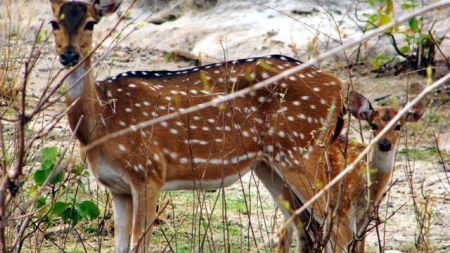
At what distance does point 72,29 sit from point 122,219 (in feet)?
3.94

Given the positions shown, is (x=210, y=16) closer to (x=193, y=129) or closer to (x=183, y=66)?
(x=183, y=66)

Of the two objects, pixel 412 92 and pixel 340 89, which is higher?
pixel 412 92

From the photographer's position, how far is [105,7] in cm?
652

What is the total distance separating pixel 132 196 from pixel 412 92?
12.6 feet

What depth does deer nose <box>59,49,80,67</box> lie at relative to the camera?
5.94m

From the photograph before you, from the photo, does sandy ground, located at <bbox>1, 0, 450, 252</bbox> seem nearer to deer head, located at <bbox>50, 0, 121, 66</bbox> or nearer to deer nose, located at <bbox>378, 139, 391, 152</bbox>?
deer nose, located at <bbox>378, 139, 391, 152</bbox>

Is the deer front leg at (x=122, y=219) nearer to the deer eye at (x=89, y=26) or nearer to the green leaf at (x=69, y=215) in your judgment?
the green leaf at (x=69, y=215)

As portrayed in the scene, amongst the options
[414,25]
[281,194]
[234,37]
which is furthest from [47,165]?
[234,37]

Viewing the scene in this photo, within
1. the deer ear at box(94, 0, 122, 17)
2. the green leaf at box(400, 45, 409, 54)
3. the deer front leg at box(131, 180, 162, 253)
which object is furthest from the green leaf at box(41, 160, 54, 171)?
the green leaf at box(400, 45, 409, 54)

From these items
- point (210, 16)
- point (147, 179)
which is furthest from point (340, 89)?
point (210, 16)

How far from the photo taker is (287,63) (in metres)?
6.87

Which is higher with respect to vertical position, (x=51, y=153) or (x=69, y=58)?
(x=69, y=58)

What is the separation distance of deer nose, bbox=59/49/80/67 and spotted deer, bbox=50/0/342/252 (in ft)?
0.42

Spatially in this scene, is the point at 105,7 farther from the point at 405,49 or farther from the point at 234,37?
the point at 234,37
